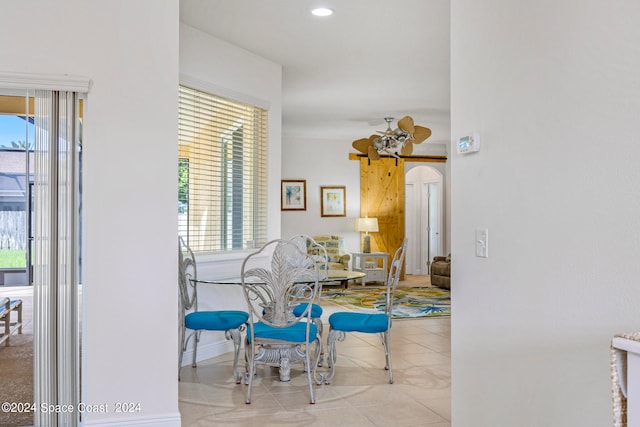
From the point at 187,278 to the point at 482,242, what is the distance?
9.96 feet

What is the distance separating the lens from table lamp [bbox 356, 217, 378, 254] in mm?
10219

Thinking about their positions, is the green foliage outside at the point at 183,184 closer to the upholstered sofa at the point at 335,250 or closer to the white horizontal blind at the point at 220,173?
the white horizontal blind at the point at 220,173

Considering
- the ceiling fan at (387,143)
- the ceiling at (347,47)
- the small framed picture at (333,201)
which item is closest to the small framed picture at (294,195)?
the small framed picture at (333,201)

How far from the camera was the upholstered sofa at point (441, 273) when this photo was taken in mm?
9525

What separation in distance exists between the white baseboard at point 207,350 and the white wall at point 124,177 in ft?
5.30

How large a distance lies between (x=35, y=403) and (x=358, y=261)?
761 centimetres

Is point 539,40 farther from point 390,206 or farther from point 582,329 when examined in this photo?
point 390,206

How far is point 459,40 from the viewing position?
8.43ft

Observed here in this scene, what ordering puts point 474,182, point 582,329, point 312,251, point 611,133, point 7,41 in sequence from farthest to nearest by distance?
point 312,251 < point 7,41 < point 474,182 < point 582,329 < point 611,133

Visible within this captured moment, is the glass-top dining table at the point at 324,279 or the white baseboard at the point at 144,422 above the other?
the glass-top dining table at the point at 324,279

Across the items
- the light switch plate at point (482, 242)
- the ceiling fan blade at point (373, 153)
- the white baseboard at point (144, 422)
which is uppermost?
the ceiling fan blade at point (373, 153)

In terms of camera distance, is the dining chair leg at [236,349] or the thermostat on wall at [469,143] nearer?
the thermostat on wall at [469,143]

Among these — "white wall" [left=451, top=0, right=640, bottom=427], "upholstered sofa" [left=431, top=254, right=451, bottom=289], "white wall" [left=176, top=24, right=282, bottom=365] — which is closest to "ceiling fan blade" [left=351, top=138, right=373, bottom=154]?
"white wall" [left=176, top=24, right=282, bottom=365]

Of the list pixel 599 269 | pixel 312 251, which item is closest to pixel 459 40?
pixel 599 269
